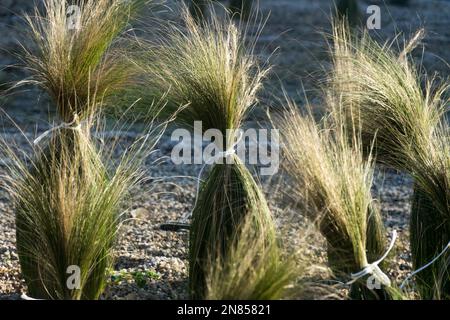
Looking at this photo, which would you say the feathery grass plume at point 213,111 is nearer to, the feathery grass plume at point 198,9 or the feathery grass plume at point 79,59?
the feathery grass plume at point 79,59

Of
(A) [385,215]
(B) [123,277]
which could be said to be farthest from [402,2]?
(B) [123,277]

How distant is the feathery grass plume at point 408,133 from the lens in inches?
143

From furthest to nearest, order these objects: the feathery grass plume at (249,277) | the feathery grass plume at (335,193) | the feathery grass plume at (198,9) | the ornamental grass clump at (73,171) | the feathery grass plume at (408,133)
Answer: the feathery grass plume at (198,9) < the feathery grass plume at (408,133) < the ornamental grass clump at (73,171) < the feathery grass plume at (335,193) < the feathery grass plume at (249,277)

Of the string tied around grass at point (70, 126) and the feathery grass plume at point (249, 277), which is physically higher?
the string tied around grass at point (70, 126)

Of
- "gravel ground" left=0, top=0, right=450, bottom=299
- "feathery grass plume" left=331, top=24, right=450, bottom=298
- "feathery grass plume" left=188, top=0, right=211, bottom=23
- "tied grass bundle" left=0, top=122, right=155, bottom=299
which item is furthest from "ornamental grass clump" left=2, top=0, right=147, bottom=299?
"feathery grass plume" left=331, top=24, right=450, bottom=298

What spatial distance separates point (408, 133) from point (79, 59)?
1.46m

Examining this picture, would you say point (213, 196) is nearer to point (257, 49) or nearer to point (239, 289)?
point (239, 289)

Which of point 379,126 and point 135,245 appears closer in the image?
point 379,126

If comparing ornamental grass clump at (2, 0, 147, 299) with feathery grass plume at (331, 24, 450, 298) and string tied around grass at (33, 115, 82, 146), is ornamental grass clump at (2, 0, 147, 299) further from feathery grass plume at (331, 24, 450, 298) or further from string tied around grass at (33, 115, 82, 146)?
feathery grass plume at (331, 24, 450, 298)

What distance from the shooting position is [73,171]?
344cm

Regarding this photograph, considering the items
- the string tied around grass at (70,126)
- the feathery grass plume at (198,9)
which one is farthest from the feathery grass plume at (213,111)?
the string tied around grass at (70,126)

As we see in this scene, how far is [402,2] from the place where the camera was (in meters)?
13.0
